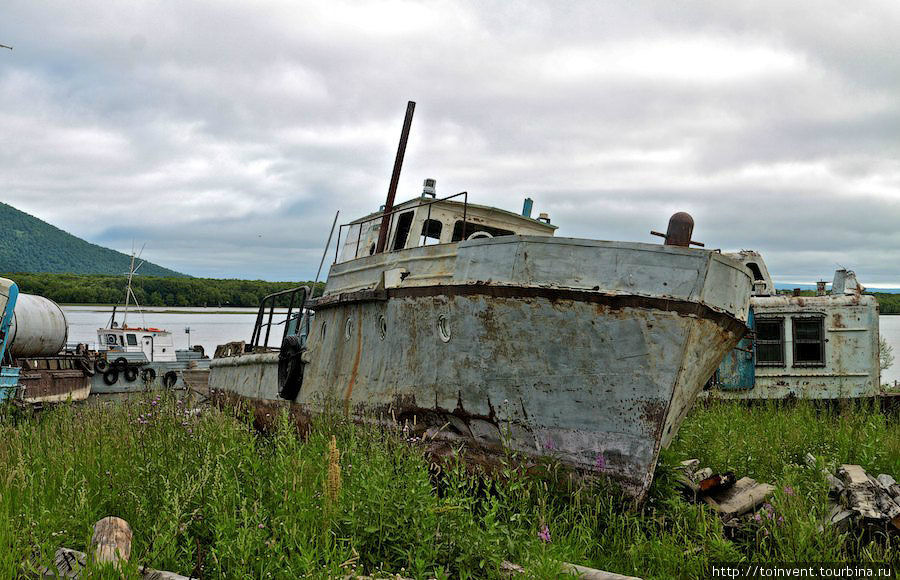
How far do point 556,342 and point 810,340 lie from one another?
892 centimetres

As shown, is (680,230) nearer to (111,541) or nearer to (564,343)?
(564,343)

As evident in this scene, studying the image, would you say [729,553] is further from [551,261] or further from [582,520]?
[551,261]

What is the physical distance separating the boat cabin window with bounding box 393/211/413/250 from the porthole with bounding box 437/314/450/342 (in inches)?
96.2

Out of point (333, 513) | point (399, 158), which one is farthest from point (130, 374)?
point (333, 513)

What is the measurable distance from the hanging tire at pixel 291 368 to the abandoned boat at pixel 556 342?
2081mm

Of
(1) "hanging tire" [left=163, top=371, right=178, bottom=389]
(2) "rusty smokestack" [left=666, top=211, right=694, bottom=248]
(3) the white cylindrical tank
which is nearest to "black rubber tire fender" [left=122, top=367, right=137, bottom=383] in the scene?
(1) "hanging tire" [left=163, top=371, right=178, bottom=389]

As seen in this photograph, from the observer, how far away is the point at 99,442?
6.80 metres

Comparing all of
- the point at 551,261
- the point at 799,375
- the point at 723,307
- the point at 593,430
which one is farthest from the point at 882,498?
the point at 799,375

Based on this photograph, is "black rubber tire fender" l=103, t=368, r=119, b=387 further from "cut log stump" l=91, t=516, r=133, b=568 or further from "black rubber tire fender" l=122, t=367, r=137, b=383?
"cut log stump" l=91, t=516, r=133, b=568

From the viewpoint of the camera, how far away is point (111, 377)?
76.3 ft

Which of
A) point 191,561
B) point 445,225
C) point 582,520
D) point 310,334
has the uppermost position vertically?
point 445,225

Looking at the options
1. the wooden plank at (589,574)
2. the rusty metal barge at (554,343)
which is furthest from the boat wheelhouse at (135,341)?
the wooden plank at (589,574)

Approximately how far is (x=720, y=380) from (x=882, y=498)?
24.3 feet

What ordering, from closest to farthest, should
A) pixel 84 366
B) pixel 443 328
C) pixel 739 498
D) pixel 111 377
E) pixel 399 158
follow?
1. pixel 739 498
2. pixel 443 328
3. pixel 399 158
4. pixel 84 366
5. pixel 111 377
